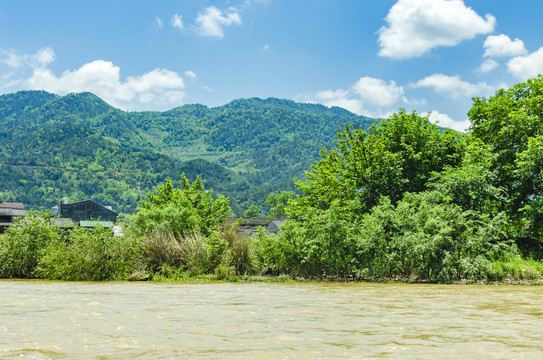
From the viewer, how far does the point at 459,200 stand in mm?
25516

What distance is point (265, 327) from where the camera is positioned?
8.84m

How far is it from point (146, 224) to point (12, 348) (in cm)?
2120

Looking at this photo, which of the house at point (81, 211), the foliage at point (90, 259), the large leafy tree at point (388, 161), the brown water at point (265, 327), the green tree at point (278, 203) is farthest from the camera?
the green tree at point (278, 203)

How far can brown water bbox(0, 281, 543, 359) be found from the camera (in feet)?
21.9

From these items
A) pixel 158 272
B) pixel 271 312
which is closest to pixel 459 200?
pixel 158 272

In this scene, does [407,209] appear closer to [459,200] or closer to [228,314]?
[459,200]

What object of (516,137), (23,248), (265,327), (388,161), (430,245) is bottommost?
(265,327)

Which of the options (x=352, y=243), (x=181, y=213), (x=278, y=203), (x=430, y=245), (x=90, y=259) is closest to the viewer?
(x=90, y=259)

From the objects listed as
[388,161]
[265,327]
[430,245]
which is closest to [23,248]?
[265,327]

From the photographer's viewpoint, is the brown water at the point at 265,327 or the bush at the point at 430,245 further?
the bush at the point at 430,245

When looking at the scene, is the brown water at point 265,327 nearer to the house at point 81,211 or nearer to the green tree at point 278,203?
the house at point 81,211

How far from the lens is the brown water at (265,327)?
263 inches

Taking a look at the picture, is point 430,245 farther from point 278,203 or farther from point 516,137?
point 278,203

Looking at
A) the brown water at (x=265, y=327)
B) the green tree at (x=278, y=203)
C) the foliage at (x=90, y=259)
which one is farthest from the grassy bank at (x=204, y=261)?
the green tree at (x=278, y=203)
